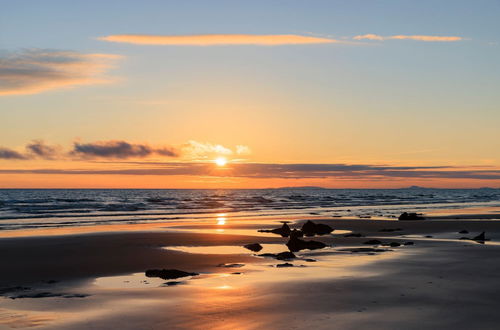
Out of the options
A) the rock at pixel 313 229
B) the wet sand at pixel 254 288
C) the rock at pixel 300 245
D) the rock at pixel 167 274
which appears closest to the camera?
the wet sand at pixel 254 288

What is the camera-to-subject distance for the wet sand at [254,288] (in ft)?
40.0

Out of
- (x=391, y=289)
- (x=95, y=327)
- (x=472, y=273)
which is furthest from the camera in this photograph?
(x=472, y=273)

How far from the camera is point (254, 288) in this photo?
52.0 feet

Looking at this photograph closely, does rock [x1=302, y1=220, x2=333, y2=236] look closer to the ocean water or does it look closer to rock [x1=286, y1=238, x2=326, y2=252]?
rock [x1=286, y1=238, x2=326, y2=252]

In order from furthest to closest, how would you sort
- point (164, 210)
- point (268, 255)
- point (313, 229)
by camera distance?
point (164, 210) < point (313, 229) < point (268, 255)

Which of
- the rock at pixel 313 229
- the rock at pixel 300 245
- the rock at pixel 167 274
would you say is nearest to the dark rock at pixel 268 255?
the rock at pixel 300 245

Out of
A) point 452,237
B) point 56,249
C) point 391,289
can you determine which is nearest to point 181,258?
point 56,249

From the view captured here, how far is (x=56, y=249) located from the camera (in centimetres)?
2736

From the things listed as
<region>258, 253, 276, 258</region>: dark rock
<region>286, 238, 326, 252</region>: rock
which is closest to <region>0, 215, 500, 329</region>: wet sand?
<region>286, 238, 326, 252</region>: rock

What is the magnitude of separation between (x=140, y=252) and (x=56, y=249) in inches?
172

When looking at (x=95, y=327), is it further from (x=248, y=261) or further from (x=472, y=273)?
(x=472, y=273)

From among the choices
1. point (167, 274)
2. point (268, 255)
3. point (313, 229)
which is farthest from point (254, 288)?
point (313, 229)

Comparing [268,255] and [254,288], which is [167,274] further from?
[268,255]

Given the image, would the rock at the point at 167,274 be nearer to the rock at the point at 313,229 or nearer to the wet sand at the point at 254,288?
the wet sand at the point at 254,288
